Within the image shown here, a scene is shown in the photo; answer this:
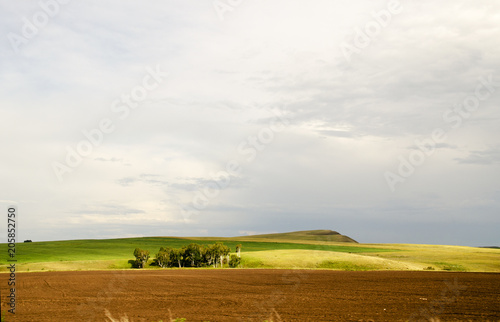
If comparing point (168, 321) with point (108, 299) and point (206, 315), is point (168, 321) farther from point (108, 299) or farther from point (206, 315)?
point (108, 299)

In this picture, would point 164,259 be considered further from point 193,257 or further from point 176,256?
point 193,257

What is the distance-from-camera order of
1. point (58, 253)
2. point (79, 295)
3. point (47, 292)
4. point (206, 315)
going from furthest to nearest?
point (58, 253) → point (47, 292) → point (79, 295) → point (206, 315)

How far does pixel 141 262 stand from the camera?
87.6m

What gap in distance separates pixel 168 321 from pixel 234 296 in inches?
466

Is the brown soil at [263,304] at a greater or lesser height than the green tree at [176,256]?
greater

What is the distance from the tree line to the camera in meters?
86.7

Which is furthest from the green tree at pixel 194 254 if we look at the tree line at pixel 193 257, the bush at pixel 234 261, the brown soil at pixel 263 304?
the brown soil at pixel 263 304

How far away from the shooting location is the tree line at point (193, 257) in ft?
284

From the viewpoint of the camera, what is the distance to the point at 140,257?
86.9m

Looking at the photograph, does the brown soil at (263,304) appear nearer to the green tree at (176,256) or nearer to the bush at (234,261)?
the bush at (234,261)

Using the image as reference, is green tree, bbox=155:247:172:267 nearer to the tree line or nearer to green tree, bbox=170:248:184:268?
the tree line

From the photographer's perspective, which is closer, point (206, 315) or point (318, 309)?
point (206, 315)

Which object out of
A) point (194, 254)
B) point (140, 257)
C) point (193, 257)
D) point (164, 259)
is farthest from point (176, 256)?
point (140, 257)

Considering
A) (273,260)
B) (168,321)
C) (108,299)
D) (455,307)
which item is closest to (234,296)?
(108,299)
